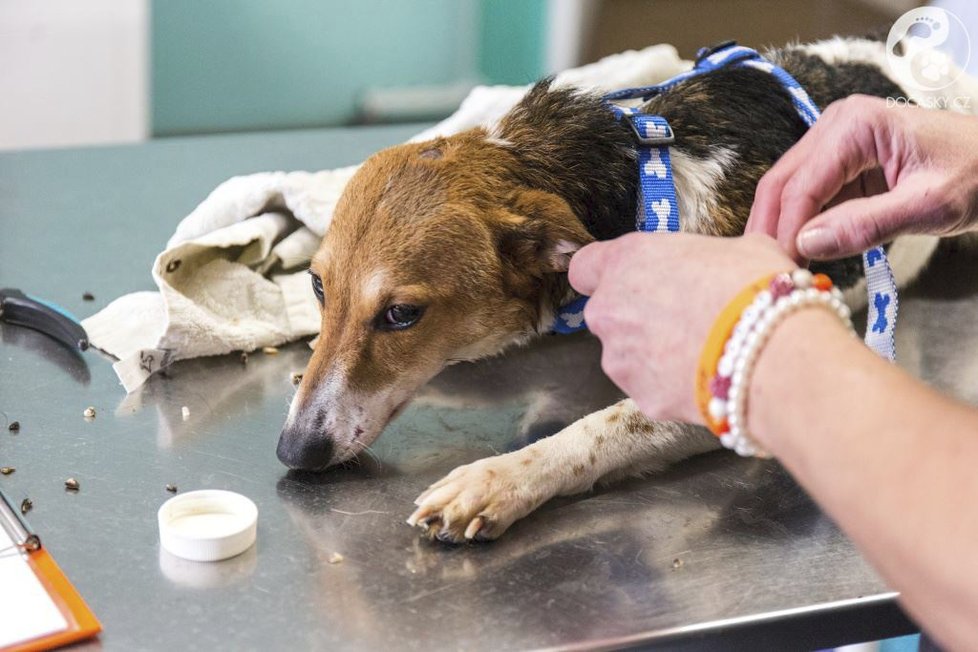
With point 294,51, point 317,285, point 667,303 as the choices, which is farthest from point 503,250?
point 294,51

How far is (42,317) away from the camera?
1.85m

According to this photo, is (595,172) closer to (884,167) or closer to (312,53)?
(884,167)

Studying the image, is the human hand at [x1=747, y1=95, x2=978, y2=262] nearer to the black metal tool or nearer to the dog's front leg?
the dog's front leg

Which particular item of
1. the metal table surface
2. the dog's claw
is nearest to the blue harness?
the metal table surface

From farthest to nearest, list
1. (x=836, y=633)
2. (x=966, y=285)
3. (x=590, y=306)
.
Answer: (x=966, y=285) → (x=836, y=633) → (x=590, y=306)

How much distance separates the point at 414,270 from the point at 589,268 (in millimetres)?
445

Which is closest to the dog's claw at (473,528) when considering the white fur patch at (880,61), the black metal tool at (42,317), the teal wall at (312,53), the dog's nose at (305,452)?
the dog's nose at (305,452)

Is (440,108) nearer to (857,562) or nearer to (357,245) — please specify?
(357,245)

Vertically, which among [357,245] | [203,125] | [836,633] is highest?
[357,245]

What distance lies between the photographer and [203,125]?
488 cm

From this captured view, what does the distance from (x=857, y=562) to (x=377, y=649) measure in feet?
1.91

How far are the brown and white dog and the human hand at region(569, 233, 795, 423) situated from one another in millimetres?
368

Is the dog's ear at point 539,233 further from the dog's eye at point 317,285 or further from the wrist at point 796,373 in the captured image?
the wrist at point 796,373

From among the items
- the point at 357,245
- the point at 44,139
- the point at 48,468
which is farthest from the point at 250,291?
the point at 44,139
